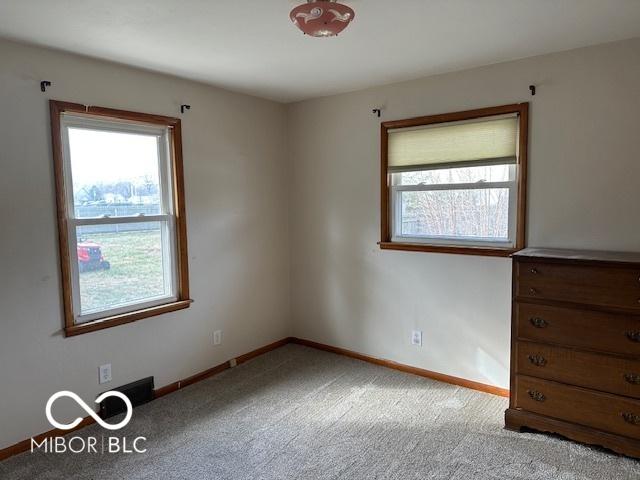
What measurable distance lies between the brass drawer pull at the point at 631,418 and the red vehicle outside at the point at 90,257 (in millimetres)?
3174

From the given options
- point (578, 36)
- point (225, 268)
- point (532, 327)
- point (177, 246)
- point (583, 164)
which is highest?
point (578, 36)

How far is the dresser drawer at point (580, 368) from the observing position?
2.29 meters

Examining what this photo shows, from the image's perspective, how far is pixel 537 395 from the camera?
101 inches

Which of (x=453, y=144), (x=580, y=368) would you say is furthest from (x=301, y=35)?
(x=580, y=368)

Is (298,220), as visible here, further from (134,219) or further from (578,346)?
(578,346)

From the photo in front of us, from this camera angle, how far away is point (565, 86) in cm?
271

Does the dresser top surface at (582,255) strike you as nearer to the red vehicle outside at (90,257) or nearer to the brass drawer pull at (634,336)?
the brass drawer pull at (634,336)

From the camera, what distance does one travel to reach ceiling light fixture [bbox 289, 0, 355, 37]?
1895 mm

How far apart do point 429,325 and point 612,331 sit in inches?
51.5

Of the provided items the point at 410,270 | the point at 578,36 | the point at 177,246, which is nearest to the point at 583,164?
the point at 578,36

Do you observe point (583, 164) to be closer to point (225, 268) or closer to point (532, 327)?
point (532, 327)

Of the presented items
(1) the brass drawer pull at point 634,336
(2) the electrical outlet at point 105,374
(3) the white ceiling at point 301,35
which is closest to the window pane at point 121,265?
(2) the electrical outlet at point 105,374

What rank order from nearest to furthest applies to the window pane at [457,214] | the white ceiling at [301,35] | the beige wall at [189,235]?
the white ceiling at [301,35] → the beige wall at [189,235] → the window pane at [457,214]

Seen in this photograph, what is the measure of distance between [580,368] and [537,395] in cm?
30
